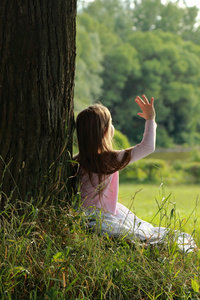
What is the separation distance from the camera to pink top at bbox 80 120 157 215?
3332mm

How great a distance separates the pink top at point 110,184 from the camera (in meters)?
3.33

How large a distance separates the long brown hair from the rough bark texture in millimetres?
279

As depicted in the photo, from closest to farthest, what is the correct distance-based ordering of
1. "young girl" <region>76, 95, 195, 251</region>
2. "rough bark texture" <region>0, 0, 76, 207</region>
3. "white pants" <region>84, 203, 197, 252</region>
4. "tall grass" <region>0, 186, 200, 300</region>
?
1. "tall grass" <region>0, 186, 200, 300</region>
2. "white pants" <region>84, 203, 197, 252</region>
3. "rough bark texture" <region>0, 0, 76, 207</region>
4. "young girl" <region>76, 95, 195, 251</region>

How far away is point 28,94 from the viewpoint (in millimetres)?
3023

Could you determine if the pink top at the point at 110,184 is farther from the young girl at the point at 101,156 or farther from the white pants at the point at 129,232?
the white pants at the point at 129,232

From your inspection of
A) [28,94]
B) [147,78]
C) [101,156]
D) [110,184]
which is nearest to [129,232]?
[110,184]

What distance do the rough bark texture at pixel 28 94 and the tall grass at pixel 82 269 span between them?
340 mm

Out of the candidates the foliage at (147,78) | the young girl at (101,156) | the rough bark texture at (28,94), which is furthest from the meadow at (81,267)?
the foliage at (147,78)

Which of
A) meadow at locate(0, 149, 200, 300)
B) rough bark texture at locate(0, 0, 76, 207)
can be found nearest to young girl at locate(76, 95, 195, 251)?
rough bark texture at locate(0, 0, 76, 207)

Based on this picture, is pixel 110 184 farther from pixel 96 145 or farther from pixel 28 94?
pixel 28 94

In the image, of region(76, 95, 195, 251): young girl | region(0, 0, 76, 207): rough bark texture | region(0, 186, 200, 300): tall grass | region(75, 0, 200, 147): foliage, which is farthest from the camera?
region(75, 0, 200, 147): foliage

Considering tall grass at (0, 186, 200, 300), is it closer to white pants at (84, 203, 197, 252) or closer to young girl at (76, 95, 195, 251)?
white pants at (84, 203, 197, 252)

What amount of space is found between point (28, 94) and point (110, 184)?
0.87m

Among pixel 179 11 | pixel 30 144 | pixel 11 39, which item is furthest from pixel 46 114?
pixel 179 11
